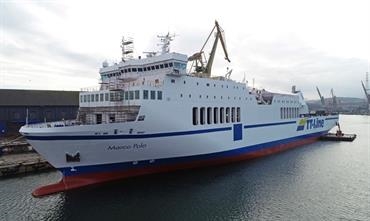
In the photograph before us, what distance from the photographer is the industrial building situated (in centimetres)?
3328

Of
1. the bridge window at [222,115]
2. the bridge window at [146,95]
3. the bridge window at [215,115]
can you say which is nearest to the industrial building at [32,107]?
the bridge window at [146,95]

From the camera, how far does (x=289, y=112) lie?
34.2 m

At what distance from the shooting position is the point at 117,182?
17.8m

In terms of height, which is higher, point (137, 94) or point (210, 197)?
point (137, 94)

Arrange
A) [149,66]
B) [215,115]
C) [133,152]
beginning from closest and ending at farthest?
[133,152] < [149,66] < [215,115]

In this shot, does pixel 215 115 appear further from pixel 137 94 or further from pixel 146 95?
pixel 137 94

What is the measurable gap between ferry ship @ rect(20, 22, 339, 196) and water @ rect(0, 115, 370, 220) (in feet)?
3.47

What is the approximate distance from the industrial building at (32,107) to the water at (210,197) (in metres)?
15.8

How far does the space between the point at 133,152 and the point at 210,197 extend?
5236 millimetres

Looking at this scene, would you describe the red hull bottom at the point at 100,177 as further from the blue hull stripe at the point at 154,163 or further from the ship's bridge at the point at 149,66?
the ship's bridge at the point at 149,66

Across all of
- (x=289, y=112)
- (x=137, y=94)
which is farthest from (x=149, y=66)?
(x=289, y=112)

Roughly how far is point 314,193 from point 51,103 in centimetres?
3220

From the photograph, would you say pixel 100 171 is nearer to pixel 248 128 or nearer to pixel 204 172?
pixel 204 172

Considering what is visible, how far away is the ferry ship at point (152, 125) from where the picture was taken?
16.3m
